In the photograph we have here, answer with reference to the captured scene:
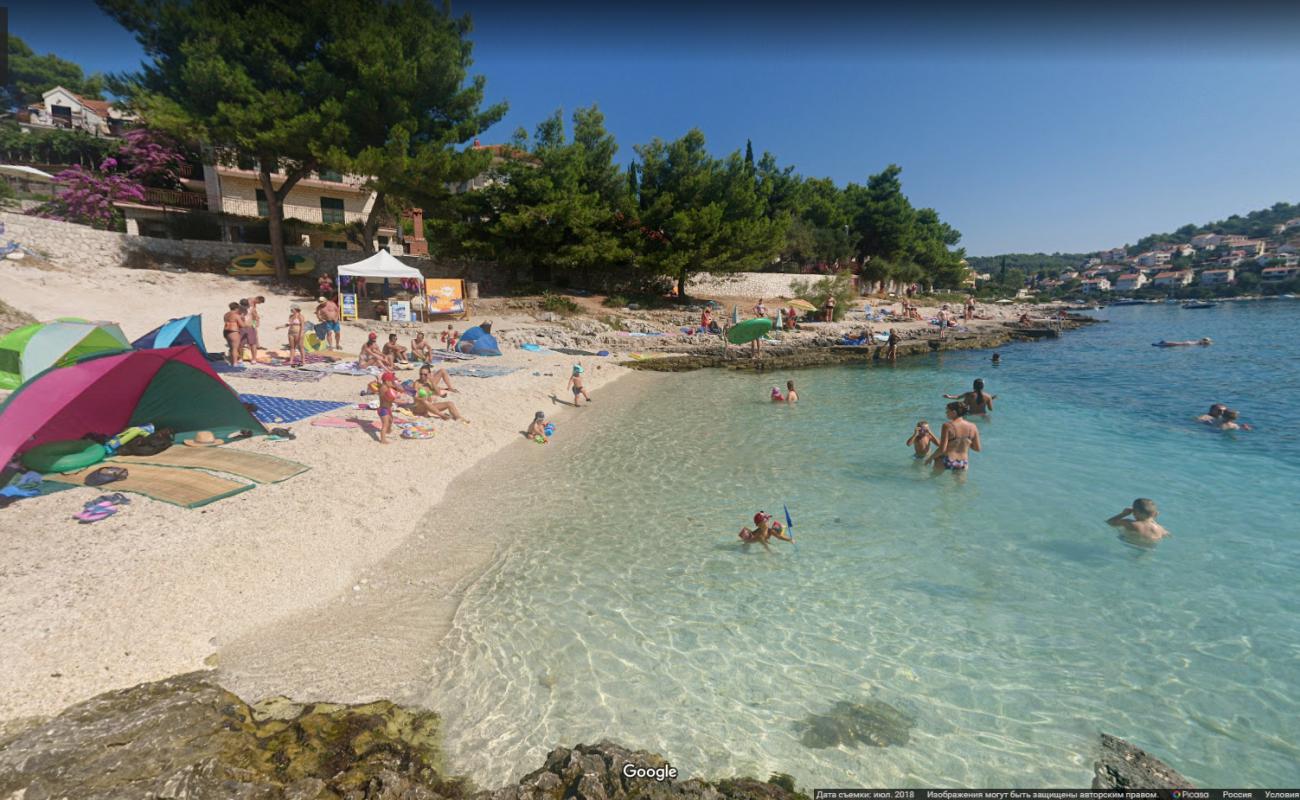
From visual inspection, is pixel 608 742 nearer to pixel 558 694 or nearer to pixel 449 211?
pixel 558 694

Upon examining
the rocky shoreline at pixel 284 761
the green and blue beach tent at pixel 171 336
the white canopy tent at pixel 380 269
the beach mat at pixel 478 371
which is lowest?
the rocky shoreline at pixel 284 761

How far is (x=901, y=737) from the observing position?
4.30 meters

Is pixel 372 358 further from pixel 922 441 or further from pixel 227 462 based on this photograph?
pixel 922 441

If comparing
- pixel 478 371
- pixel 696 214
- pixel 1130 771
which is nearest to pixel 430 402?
pixel 478 371

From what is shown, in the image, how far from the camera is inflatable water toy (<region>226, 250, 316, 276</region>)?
2398 cm

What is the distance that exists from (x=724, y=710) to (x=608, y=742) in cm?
115

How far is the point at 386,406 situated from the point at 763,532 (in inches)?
288

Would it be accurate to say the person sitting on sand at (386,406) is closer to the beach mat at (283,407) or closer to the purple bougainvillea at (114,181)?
the beach mat at (283,407)

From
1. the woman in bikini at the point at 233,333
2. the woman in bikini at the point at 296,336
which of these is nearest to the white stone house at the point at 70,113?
the woman in bikini at the point at 296,336

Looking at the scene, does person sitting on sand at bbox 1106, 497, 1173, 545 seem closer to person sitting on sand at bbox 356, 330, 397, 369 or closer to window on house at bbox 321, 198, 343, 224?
person sitting on sand at bbox 356, 330, 397, 369

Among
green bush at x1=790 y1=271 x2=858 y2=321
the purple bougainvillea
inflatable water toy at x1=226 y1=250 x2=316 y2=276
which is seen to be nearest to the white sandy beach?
inflatable water toy at x1=226 y1=250 x2=316 y2=276

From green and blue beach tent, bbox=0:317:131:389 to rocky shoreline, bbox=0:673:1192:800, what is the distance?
7.62m

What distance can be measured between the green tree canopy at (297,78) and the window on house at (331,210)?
11.8 metres

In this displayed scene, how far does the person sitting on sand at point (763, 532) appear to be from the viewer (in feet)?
24.0
